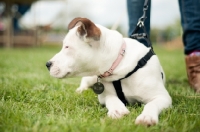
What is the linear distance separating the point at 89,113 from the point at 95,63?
1.40 feet

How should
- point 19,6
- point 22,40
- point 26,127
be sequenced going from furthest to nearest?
point 19,6
point 22,40
point 26,127

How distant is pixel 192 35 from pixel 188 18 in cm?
21

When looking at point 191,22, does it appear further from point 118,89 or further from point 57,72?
point 57,72

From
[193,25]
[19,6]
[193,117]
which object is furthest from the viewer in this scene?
[19,6]

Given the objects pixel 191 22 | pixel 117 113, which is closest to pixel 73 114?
pixel 117 113

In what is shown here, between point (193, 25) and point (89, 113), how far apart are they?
6.34ft

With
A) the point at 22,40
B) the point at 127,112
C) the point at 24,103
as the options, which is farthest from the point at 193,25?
the point at 22,40

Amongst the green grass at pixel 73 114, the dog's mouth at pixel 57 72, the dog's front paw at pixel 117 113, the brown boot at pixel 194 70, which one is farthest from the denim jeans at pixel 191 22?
the dog's mouth at pixel 57 72

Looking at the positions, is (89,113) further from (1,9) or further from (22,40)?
(1,9)

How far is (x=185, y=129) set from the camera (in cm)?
173

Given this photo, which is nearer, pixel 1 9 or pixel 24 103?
pixel 24 103

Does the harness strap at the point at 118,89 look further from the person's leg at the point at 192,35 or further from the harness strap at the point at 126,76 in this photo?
the person's leg at the point at 192,35

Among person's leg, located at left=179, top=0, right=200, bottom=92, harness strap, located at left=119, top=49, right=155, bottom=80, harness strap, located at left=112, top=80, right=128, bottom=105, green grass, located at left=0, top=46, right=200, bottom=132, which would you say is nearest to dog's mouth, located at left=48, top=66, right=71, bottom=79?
green grass, located at left=0, top=46, right=200, bottom=132

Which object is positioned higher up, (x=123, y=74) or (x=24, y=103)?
(x=123, y=74)
